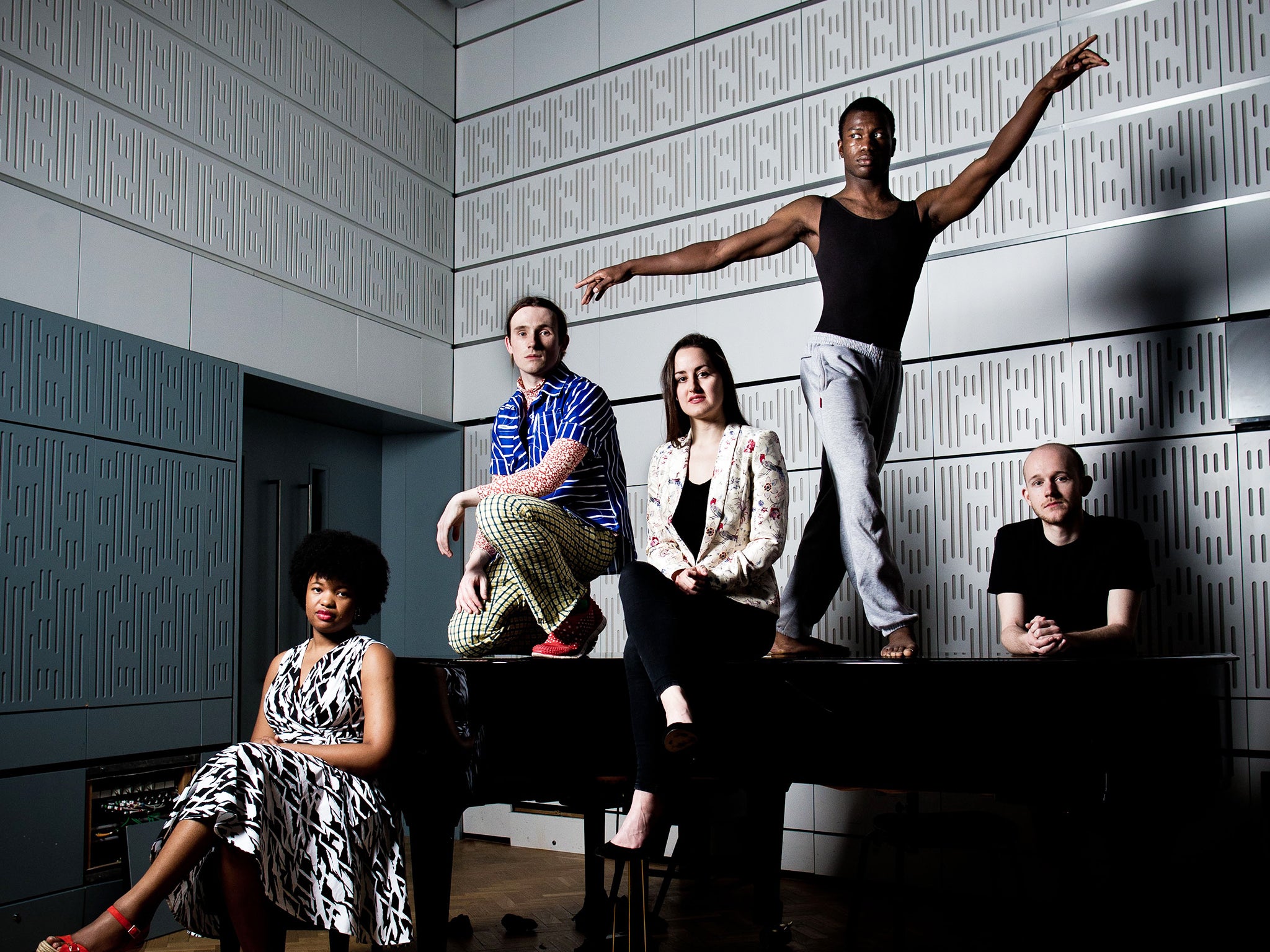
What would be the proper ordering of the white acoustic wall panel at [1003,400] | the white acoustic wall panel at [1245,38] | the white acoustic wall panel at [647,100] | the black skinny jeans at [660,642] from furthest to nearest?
the white acoustic wall panel at [647,100] → the white acoustic wall panel at [1003,400] → the white acoustic wall panel at [1245,38] → the black skinny jeans at [660,642]

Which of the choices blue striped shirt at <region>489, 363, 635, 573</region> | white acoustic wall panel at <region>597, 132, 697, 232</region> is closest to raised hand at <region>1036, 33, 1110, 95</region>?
blue striped shirt at <region>489, 363, 635, 573</region>

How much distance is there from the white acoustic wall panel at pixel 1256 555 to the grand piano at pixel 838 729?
5.95 feet

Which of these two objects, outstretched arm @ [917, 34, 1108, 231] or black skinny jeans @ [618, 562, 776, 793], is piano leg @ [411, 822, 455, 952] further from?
outstretched arm @ [917, 34, 1108, 231]

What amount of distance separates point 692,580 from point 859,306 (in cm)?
100

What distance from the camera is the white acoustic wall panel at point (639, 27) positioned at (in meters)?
5.15

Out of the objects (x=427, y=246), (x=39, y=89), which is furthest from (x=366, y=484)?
(x=39, y=89)

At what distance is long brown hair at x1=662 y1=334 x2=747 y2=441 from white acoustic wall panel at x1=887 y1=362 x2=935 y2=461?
63.2 inches

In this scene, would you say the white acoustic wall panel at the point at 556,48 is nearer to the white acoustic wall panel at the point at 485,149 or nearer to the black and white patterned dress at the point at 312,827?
the white acoustic wall panel at the point at 485,149

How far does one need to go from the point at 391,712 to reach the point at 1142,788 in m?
1.58

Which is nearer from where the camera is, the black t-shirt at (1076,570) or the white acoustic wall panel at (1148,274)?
the black t-shirt at (1076,570)

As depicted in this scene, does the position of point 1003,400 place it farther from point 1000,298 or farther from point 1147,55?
point 1147,55

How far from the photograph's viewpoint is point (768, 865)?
10.5ft

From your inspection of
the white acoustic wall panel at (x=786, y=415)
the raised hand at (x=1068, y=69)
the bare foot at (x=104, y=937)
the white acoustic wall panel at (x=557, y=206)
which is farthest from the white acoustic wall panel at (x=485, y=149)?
the bare foot at (x=104, y=937)

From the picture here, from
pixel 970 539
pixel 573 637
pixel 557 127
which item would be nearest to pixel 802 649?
pixel 573 637
